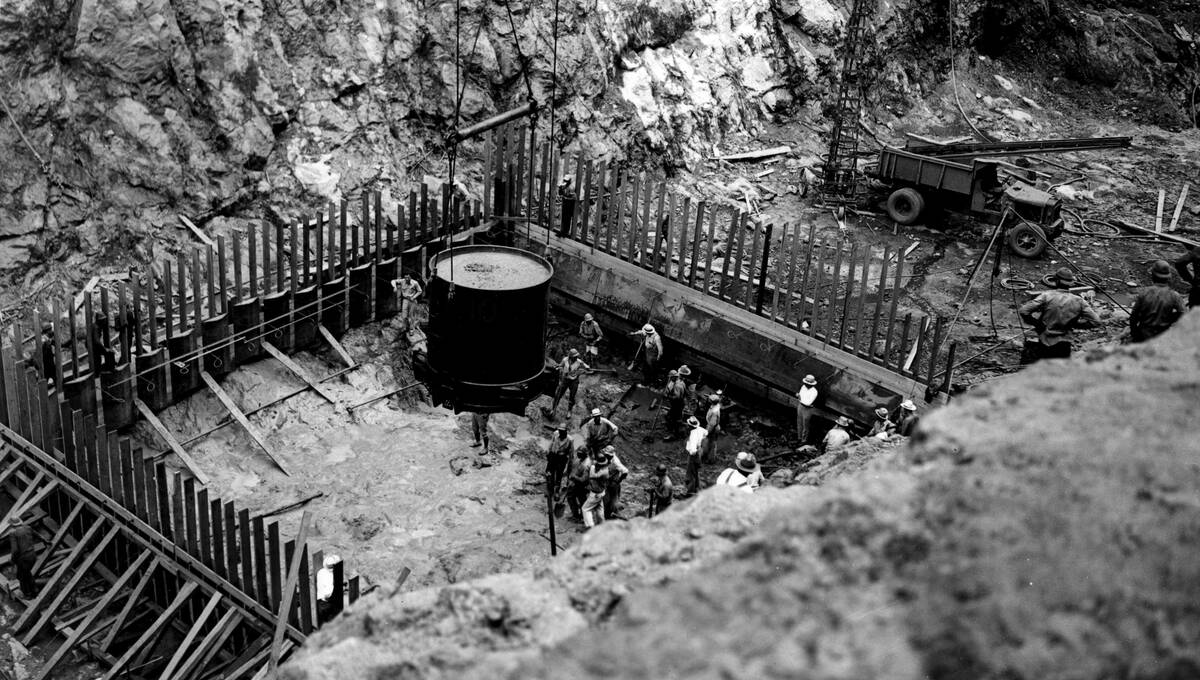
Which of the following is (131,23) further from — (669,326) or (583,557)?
(583,557)

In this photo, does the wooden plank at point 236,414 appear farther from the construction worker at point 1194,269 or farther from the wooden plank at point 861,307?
the construction worker at point 1194,269

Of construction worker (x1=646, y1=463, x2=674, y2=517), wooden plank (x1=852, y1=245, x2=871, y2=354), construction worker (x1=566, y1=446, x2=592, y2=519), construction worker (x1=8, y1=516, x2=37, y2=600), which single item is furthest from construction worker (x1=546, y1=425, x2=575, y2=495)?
construction worker (x1=8, y1=516, x2=37, y2=600)

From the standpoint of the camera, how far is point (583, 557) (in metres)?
4.79

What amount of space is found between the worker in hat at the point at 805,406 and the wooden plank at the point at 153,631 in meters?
7.50

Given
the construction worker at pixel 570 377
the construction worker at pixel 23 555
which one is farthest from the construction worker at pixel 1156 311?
the construction worker at pixel 23 555

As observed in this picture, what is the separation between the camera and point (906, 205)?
2077 cm

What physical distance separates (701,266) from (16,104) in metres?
9.67

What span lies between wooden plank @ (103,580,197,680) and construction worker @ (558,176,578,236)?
8390mm

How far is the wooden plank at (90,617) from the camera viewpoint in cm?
1036

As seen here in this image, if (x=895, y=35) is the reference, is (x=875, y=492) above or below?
above

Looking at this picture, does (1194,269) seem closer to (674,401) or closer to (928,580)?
(674,401)

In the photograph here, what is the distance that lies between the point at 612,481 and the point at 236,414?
4467 mm

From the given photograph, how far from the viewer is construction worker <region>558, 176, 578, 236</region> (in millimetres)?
17281

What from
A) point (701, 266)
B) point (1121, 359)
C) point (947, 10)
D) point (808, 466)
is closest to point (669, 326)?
point (701, 266)
